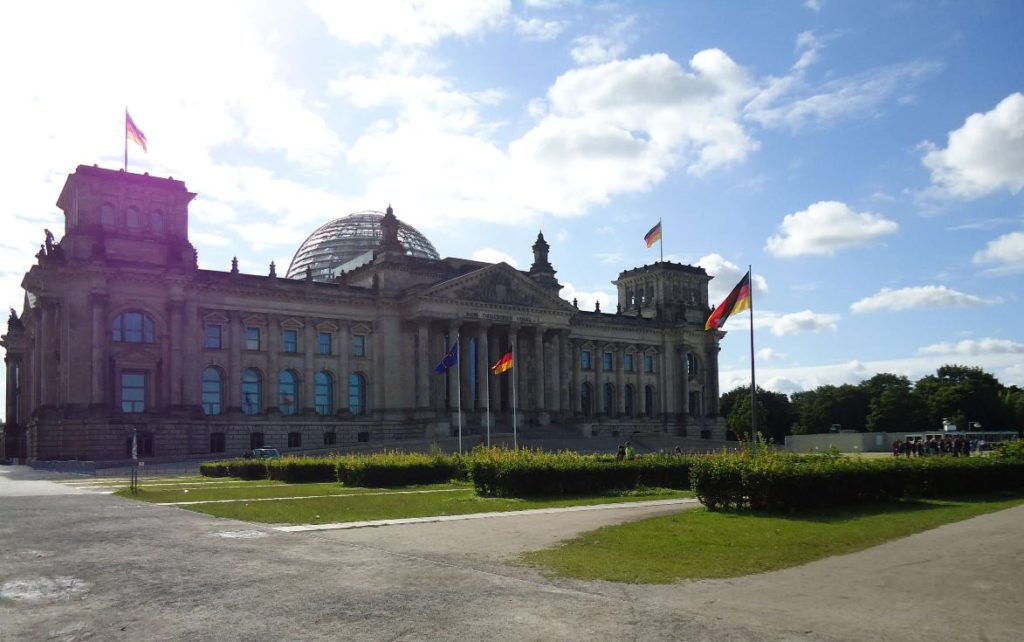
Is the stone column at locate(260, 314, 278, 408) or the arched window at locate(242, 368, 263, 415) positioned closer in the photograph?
the arched window at locate(242, 368, 263, 415)

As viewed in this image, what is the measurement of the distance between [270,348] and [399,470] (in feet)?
139

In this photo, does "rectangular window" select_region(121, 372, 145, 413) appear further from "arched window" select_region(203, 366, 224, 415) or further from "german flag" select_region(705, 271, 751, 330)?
"german flag" select_region(705, 271, 751, 330)

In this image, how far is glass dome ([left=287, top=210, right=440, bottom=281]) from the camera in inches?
3949

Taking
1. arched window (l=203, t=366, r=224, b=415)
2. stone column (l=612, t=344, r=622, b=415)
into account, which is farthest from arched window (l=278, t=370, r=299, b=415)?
stone column (l=612, t=344, r=622, b=415)

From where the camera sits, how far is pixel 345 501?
30953mm

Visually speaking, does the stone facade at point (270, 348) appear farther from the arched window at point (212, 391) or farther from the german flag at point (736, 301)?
the german flag at point (736, 301)

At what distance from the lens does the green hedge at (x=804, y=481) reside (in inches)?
Answer: 1003

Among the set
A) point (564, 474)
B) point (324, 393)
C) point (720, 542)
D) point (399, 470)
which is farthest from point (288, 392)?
point (720, 542)

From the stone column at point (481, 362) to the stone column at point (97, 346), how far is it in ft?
112

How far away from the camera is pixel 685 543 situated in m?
19.7

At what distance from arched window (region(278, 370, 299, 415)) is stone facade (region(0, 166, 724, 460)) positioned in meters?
0.13

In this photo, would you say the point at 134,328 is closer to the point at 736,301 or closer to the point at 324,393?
the point at 324,393

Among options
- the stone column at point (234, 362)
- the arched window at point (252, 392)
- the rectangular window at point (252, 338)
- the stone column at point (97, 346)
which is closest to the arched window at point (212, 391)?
the stone column at point (234, 362)

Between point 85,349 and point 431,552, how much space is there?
5806 centimetres
